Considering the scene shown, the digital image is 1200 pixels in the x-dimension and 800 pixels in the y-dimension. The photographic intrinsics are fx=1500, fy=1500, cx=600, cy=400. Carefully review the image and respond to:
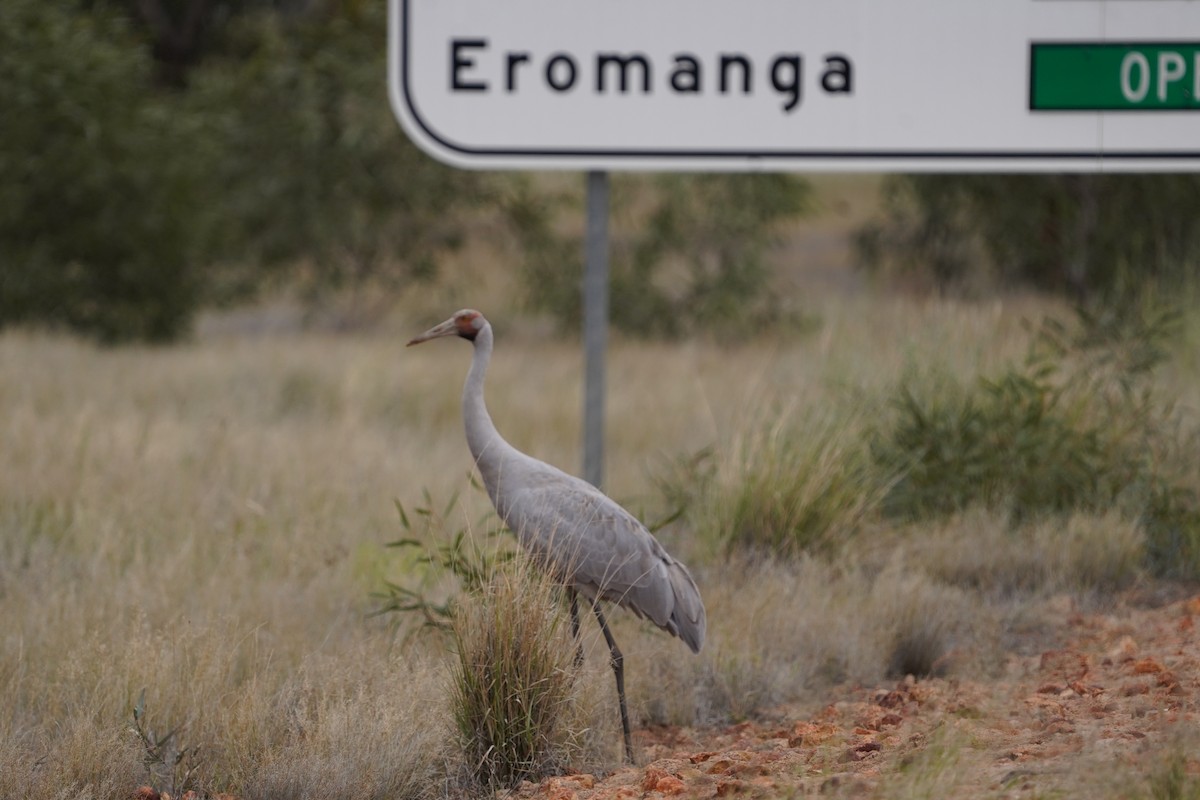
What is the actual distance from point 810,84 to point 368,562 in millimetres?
2914

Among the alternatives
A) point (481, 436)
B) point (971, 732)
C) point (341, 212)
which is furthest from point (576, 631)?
point (341, 212)

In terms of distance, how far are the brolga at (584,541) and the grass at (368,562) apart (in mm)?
283

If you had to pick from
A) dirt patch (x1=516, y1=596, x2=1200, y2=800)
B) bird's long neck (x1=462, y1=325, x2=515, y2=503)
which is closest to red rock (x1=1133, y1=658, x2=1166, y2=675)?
dirt patch (x1=516, y1=596, x2=1200, y2=800)

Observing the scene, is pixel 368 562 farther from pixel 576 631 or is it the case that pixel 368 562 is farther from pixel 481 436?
pixel 576 631

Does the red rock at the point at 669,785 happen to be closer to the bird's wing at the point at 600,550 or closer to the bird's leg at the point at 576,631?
the bird's leg at the point at 576,631

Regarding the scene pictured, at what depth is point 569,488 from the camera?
489 centimetres

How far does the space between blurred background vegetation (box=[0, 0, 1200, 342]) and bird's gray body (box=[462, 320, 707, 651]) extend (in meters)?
7.46

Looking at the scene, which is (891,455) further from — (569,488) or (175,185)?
(175,185)

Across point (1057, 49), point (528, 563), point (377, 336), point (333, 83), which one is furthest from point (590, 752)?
point (333, 83)

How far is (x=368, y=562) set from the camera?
21.5 ft

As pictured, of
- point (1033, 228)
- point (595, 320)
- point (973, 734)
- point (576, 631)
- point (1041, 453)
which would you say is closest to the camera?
point (973, 734)

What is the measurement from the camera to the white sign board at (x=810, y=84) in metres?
6.70

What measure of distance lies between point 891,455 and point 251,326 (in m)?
11.9

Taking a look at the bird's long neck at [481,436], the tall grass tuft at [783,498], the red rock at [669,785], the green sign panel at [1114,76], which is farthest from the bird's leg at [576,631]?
the green sign panel at [1114,76]
